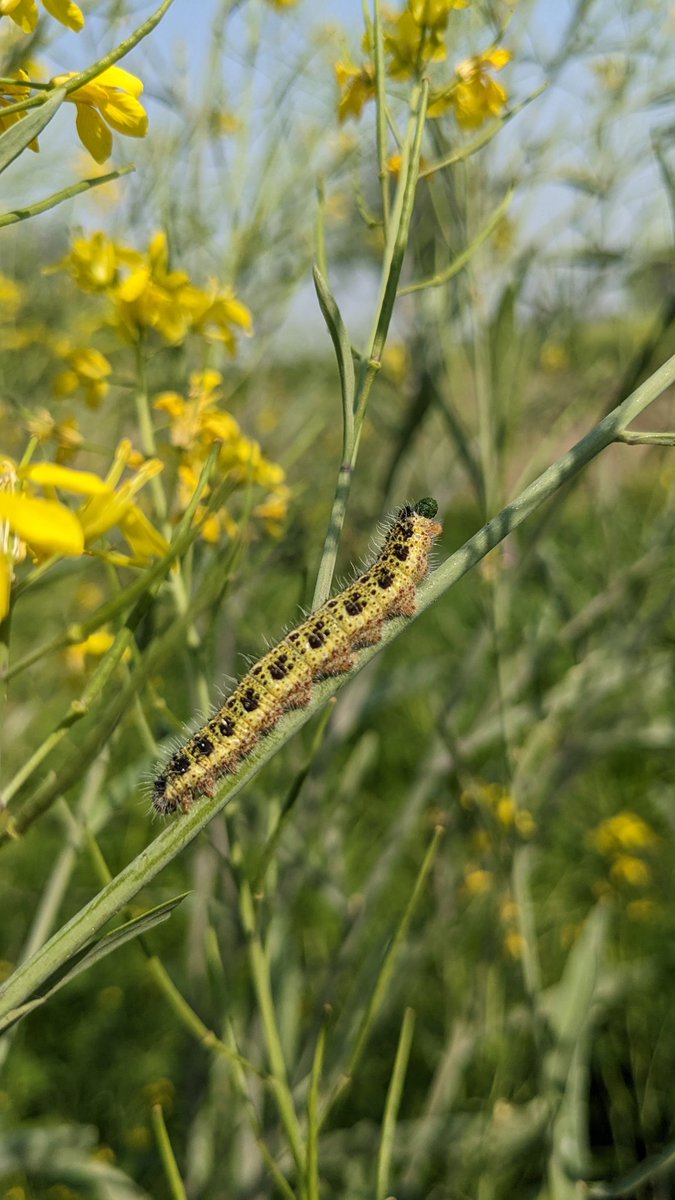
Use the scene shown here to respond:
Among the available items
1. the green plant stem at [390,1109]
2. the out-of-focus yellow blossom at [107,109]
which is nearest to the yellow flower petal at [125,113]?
the out-of-focus yellow blossom at [107,109]

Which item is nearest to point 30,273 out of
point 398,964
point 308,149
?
point 308,149

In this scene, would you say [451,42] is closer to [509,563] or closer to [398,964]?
[509,563]

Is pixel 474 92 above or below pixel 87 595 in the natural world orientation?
above

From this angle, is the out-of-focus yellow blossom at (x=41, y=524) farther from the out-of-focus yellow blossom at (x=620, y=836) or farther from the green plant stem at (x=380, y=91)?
the out-of-focus yellow blossom at (x=620, y=836)

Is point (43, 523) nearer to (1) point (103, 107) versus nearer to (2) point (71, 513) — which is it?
(2) point (71, 513)

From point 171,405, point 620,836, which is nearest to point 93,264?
point 171,405

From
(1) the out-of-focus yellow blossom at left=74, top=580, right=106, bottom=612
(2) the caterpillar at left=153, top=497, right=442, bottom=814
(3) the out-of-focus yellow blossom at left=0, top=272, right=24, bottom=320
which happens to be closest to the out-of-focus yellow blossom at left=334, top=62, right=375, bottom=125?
(2) the caterpillar at left=153, top=497, right=442, bottom=814
